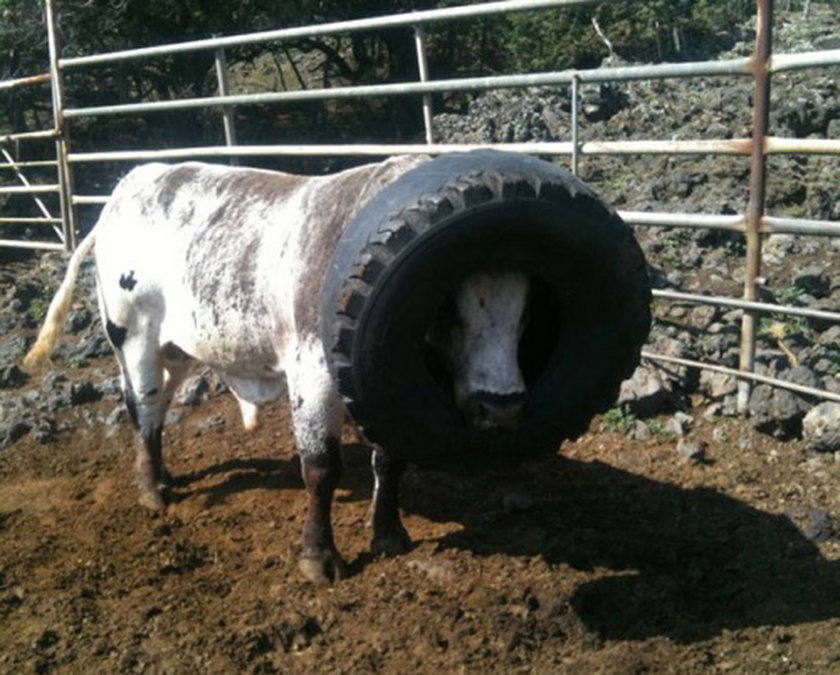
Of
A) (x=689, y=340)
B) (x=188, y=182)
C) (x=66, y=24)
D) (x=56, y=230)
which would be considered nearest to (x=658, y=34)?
(x=66, y=24)

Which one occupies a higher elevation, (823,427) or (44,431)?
(823,427)

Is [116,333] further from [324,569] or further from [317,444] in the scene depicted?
[324,569]

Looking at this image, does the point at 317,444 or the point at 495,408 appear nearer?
the point at 495,408

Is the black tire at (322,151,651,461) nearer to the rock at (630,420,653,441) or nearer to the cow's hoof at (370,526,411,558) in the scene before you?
the cow's hoof at (370,526,411,558)

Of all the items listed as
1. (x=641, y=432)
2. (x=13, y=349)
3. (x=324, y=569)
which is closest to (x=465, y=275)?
(x=324, y=569)

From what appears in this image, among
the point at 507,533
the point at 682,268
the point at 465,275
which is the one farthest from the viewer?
the point at 682,268

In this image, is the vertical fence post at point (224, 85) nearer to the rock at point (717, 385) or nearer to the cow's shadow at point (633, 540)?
the cow's shadow at point (633, 540)

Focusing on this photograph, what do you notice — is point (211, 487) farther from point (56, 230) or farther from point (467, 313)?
point (56, 230)

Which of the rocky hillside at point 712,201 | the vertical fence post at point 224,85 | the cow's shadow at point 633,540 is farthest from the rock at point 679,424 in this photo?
the vertical fence post at point 224,85

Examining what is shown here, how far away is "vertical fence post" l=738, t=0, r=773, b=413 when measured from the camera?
4.44 meters

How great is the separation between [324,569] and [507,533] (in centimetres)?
77

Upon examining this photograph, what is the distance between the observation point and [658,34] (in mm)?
17125

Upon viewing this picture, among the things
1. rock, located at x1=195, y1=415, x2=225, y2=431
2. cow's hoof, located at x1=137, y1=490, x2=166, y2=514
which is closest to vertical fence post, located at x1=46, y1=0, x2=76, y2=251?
rock, located at x1=195, y1=415, x2=225, y2=431

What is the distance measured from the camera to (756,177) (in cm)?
462
